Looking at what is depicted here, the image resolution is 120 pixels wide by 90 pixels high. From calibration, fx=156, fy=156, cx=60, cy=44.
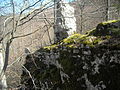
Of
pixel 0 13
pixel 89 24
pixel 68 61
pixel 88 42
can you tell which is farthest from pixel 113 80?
pixel 89 24

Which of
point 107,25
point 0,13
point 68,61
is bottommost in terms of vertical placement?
point 68,61

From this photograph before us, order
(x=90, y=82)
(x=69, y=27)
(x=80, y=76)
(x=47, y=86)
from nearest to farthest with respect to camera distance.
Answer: (x=90, y=82), (x=80, y=76), (x=47, y=86), (x=69, y=27)

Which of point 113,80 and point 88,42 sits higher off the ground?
point 88,42

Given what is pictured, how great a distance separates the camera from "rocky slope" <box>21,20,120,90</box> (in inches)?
139

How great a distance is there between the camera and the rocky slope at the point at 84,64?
11.6 ft

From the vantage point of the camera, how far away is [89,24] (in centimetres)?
1423

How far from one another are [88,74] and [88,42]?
33.9 inches

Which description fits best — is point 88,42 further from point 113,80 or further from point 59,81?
point 59,81

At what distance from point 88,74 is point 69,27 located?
3.27m

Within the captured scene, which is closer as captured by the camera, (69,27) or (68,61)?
(68,61)

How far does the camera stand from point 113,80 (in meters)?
3.43

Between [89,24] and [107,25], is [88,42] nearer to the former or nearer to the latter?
[107,25]

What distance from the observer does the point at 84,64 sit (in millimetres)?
4168

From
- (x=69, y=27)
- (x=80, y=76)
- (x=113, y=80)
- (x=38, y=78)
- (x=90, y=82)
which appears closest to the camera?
(x=113, y=80)
